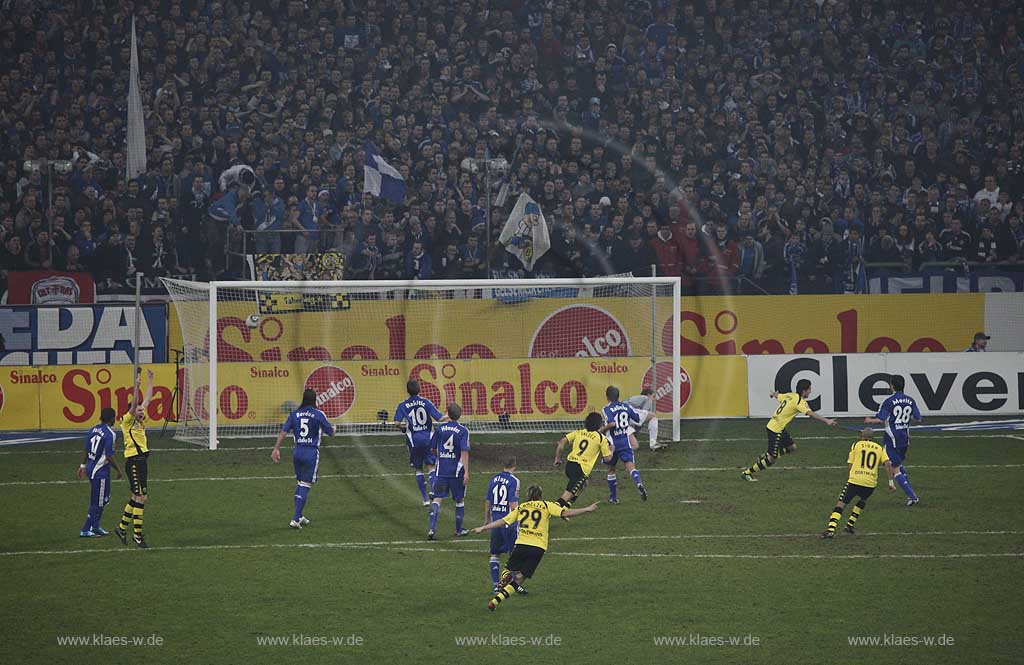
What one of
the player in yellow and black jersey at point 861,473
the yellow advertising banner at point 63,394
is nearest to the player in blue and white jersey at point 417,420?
the player in yellow and black jersey at point 861,473

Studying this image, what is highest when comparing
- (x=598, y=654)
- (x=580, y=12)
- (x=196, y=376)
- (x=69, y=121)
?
(x=580, y=12)

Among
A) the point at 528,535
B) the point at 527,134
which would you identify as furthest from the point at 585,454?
the point at 527,134

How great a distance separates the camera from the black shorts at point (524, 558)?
40.6 feet

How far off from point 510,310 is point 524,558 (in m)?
15.0

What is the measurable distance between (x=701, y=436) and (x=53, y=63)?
63.1ft

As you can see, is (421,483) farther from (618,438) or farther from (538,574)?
(538,574)

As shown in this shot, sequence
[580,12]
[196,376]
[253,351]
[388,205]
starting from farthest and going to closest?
[580,12], [388,205], [253,351], [196,376]

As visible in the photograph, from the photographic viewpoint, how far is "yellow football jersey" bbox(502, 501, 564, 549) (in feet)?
40.5

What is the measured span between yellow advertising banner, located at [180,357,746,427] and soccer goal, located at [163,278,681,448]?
0.03m

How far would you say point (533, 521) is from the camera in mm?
12344

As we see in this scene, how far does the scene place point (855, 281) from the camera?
28.0 m

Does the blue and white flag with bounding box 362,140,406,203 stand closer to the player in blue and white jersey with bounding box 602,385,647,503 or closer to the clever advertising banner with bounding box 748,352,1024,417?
the clever advertising banner with bounding box 748,352,1024,417

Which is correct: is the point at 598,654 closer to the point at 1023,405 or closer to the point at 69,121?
the point at 1023,405

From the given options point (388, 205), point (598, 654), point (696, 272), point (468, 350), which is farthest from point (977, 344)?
point (598, 654)
